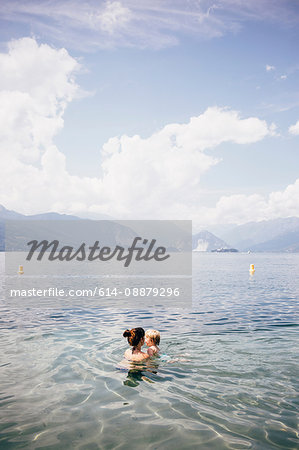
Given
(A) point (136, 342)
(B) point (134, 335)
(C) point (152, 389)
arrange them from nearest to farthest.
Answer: (C) point (152, 389) < (B) point (134, 335) < (A) point (136, 342)

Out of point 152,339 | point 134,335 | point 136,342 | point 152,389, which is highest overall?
point 134,335

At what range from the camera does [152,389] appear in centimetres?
912

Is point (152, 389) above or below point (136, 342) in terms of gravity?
below

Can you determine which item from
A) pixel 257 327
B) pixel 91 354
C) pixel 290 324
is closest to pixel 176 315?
pixel 257 327

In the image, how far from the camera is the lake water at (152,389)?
675 centimetres

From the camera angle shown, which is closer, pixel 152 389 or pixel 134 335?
pixel 152 389

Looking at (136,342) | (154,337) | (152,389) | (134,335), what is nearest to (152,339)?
(154,337)

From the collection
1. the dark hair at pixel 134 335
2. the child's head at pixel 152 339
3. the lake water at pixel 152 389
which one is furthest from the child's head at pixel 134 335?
the child's head at pixel 152 339

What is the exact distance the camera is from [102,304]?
2705 cm

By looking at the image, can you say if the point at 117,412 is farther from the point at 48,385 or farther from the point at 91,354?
the point at 91,354

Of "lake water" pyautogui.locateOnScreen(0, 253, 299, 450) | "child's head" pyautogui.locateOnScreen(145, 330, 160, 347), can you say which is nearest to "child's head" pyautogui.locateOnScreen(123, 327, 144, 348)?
"lake water" pyautogui.locateOnScreen(0, 253, 299, 450)

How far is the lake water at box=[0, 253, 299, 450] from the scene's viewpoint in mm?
6754

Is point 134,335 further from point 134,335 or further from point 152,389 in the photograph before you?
point 152,389

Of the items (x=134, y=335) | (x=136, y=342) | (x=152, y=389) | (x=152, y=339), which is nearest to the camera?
(x=152, y=389)
